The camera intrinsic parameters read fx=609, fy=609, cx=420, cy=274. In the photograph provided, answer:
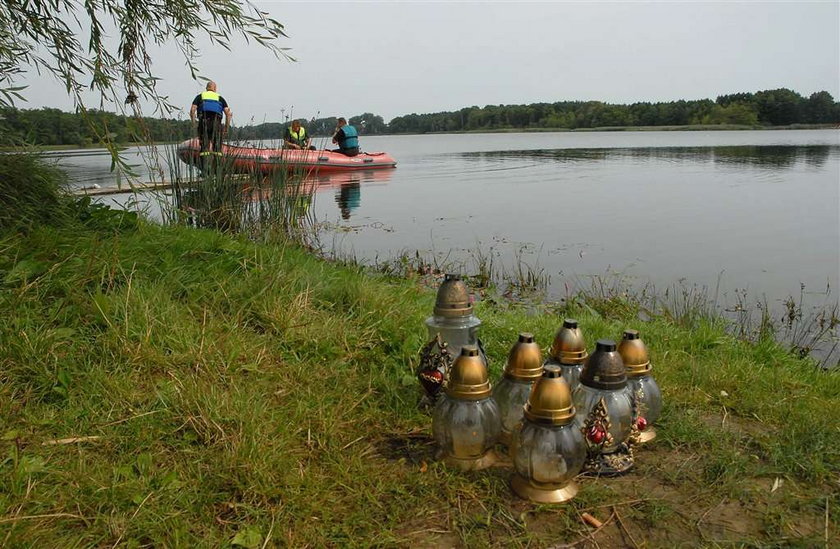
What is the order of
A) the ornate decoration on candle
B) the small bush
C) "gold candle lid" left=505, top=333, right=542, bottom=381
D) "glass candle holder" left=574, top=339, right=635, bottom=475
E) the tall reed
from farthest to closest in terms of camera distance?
the tall reed < the small bush < the ornate decoration on candle < "gold candle lid" left=505, top=333, right=542, bottom=381 < "glass candle holder" left=574, top=339, right=635, bottom=475

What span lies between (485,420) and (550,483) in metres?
0.28

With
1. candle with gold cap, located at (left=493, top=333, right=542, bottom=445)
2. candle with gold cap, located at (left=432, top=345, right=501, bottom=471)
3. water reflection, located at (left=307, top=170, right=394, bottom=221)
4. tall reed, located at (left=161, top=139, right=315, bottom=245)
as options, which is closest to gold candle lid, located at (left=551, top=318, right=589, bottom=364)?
candle with gold cap, located at (left=493, top=333, right=542, bottom=445)

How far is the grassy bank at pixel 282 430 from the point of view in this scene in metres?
1.80

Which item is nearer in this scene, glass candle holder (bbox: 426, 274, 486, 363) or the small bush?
glass candle holder (bbox: 426, 274, 486, 363)

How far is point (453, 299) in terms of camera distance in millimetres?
2449

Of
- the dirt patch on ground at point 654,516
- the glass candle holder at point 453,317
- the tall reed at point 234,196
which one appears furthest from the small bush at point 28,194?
the dirt patch on ground at point 654,516

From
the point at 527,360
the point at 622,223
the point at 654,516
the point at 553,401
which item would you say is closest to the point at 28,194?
the point at 527,360

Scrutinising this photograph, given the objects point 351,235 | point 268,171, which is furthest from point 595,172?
point 268,171

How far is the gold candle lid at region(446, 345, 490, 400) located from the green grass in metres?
0.30

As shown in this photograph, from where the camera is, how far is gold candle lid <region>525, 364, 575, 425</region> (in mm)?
1810

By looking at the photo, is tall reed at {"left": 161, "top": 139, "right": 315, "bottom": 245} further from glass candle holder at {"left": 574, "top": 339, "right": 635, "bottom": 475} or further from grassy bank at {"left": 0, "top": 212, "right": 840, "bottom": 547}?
glass candle holder at {"left": 574, "top": 339, "right": 635, "bottom": 475}

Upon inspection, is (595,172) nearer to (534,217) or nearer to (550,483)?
(534,217)

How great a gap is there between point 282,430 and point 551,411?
39.8 inches

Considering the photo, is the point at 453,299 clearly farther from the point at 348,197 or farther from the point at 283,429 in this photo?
the point at 348,197
